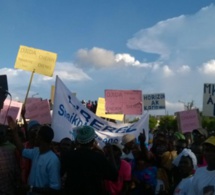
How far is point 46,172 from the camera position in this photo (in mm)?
4125

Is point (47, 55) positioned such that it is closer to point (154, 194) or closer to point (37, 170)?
point (154, 194)

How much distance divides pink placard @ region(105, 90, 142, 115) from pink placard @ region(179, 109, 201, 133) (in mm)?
1123

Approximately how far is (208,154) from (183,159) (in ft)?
3.65

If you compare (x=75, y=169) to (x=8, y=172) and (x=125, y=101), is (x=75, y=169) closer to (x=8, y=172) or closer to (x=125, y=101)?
(x=8, y=172)

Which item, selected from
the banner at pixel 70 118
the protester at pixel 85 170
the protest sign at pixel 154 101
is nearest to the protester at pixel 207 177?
the protester at pixel 85 170

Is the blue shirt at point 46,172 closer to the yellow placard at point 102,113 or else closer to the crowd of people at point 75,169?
the crowd of people at point 75,169

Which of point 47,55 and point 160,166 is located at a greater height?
point 47,55

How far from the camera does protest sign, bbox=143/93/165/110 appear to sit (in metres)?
13.1

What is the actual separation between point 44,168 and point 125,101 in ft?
22.7

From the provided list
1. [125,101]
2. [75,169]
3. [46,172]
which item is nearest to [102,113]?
[125,101]

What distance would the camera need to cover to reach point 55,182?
13.4ft

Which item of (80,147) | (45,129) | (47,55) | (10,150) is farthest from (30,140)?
(47,55)

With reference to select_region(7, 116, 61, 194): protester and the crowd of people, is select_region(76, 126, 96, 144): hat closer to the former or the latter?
the crowd of people

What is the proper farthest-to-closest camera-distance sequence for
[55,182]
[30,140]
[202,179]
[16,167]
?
[30,140] < [16,167] < [55,182] < [202,179]
